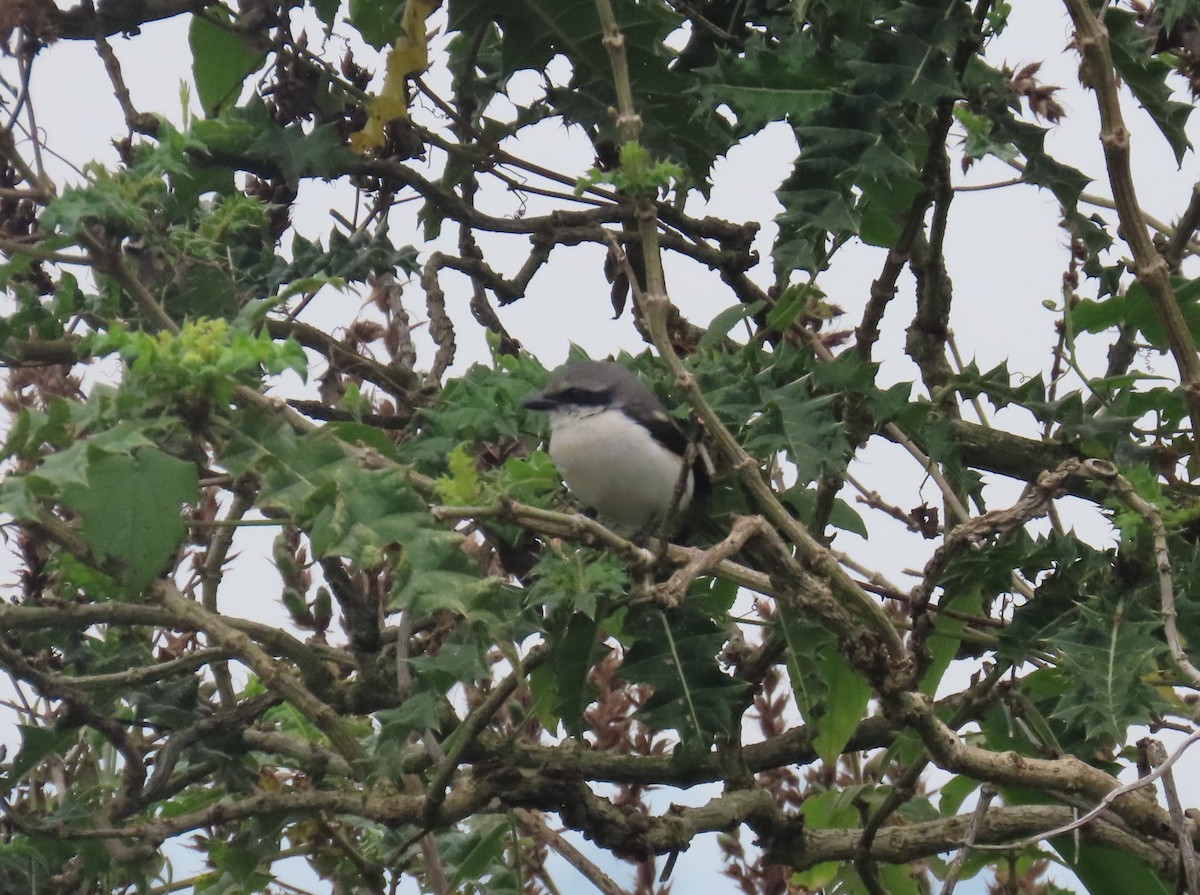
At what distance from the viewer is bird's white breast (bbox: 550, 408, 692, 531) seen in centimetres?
430

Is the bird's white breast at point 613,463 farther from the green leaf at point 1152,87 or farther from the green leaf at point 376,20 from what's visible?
the green leaf at point 1152,87

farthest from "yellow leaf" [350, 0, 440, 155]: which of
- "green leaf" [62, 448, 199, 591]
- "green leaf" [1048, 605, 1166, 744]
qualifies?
"green leaf" [1048, 605, 1166, 744]

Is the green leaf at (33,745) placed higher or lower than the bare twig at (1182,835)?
higher

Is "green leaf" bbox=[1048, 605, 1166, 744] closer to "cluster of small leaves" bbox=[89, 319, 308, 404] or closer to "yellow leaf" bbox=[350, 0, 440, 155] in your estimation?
"cluster of small leaves" bbox=[89, 319, 308, 404]

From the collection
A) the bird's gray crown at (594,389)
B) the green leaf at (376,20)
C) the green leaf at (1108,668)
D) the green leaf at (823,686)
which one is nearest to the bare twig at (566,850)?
the green leaf at (823,686)

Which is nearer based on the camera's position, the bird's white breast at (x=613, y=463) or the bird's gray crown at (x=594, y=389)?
the bird's gray crown at (x=594, y=389)

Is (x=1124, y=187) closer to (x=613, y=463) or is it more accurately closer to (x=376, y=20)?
(x=613, y=463)

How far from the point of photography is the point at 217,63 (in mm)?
4281

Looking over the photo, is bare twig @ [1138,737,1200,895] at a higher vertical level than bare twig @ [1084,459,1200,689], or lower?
lower

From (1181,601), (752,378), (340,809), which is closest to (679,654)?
(752,378)

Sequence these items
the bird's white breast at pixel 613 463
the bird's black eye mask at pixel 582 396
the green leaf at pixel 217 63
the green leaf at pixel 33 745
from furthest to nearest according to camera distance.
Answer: the bird's white breast at pixel 613 463
the green leaf at pixel 217 63
the bird's black eye mask at pixel 582 396
the green leaf at pixel 33 745

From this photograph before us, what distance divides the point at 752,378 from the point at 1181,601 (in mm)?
1054

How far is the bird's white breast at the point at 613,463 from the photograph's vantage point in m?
4.30

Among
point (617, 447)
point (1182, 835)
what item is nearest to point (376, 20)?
point (617, 447)
